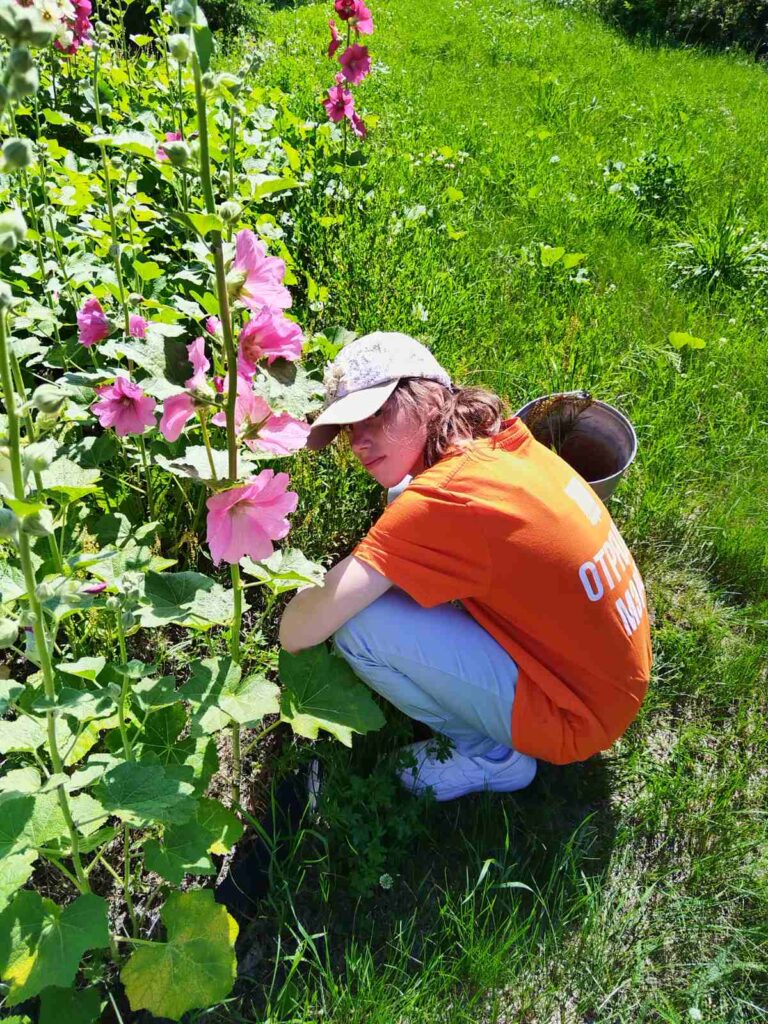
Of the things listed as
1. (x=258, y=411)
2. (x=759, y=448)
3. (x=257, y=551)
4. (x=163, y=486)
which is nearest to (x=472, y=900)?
(x=257, y=551)

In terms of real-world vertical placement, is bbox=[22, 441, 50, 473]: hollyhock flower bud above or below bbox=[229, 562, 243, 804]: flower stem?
above

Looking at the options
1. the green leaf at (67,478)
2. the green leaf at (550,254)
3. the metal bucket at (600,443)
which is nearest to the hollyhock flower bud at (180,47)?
the green leaf at (67,478)

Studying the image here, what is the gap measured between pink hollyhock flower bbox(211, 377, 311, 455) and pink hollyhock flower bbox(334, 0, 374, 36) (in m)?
2.51

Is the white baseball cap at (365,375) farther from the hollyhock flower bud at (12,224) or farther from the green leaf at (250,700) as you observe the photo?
the hollyhock flower bud at (12,224)

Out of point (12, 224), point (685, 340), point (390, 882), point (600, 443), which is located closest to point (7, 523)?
point (12, 224)

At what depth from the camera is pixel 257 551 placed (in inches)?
53.1

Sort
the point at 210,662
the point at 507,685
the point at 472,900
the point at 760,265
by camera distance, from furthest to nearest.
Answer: the point at 760,265
the point at 507,685
the point at 472,900
the point at 210,662

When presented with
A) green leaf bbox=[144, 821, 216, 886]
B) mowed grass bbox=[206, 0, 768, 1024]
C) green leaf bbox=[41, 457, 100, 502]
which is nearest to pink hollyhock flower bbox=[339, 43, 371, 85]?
mowed grass bbox=[206, 0, 768, 1024]

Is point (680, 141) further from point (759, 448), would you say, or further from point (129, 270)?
point (129, 270)

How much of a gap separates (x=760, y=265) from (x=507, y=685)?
2959 mm

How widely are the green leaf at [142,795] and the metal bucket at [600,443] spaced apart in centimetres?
154

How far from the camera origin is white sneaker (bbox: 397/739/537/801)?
191 centimetres

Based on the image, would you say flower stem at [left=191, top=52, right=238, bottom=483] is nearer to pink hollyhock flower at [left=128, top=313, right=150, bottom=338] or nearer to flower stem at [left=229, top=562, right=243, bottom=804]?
flower stem at [left=229, top=562, right=243, bottom=804]

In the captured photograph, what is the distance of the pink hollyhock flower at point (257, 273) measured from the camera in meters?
1.18
